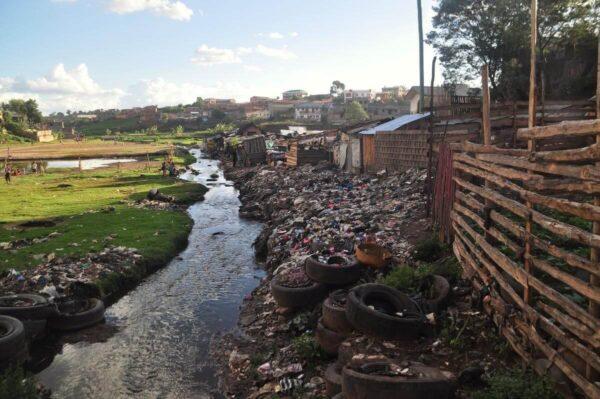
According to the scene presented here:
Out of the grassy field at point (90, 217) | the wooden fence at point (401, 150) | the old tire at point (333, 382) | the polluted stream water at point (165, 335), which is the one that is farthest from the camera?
the wooden fence at point (401, 150)

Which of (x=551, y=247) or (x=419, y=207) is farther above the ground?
(x=551, y=247)

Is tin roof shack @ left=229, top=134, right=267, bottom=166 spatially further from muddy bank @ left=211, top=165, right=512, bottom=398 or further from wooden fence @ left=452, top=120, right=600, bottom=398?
wooden fence @ left=452, top=120, right=600, bottom=398

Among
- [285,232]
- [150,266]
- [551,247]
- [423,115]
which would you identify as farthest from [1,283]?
[423,115]

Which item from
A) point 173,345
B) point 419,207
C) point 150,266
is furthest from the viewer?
point 150,266

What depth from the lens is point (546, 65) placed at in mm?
27625

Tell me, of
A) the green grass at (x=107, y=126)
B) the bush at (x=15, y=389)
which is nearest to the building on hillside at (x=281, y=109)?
the green grass at (x=107, y=126)

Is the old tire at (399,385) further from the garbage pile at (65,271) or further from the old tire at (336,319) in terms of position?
the garbage pile at (65,271)

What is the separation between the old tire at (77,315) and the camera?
10.5 metres

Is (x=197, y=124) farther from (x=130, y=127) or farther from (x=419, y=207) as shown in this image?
(x=419, y=207)

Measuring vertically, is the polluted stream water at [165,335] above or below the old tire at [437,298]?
below

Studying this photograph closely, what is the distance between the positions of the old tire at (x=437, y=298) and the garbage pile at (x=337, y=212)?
228 centimetres

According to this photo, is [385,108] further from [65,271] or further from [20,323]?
[20,323]

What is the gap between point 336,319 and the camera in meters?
7.64

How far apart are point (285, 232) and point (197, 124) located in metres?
100
